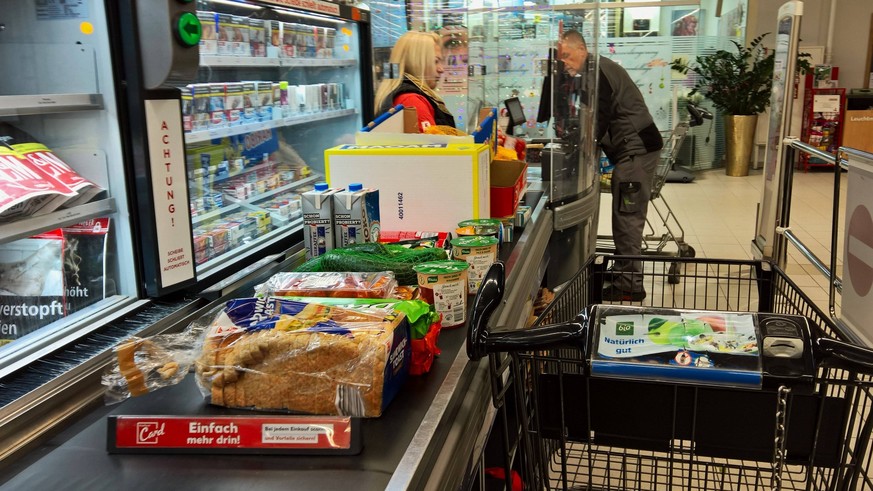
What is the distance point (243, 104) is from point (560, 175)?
1.58 metres

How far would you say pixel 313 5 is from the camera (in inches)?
121

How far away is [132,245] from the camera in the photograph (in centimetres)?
175

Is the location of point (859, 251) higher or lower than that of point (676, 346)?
lower

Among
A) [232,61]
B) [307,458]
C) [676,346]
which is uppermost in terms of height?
[232,61]

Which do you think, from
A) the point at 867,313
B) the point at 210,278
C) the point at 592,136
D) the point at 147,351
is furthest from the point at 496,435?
the point at 592,136

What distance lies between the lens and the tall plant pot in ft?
33.4

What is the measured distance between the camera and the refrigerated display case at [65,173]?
1.59 metres

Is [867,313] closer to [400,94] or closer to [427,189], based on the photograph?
→ [427,189]

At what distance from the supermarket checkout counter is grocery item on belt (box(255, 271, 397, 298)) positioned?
246 millimetres

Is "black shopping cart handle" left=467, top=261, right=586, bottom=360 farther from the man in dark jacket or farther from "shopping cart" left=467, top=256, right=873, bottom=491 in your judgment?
the man in dark jacket

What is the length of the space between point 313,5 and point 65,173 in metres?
1.68

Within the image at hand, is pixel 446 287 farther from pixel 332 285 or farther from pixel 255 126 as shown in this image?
pixel 255 126

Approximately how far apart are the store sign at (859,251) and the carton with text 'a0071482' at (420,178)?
1.24 metres

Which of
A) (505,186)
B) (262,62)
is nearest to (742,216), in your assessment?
(505,186)
